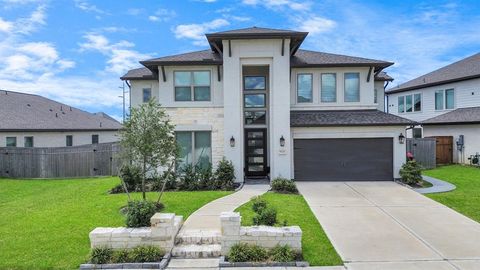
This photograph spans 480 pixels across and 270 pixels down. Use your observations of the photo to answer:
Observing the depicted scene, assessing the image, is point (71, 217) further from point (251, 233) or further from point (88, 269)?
point (251, 233)

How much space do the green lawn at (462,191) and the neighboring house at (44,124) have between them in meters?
17.0

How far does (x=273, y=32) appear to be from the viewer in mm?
14164

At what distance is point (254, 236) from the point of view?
22.3ft

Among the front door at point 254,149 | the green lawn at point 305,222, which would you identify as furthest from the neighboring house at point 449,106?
the green lawn at point 305,222

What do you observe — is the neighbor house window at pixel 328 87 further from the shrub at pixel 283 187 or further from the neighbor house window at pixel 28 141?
the neighbor house window at pixel 28 141

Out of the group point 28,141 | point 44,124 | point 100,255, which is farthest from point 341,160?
point 44,124

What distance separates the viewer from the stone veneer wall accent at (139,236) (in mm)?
6734

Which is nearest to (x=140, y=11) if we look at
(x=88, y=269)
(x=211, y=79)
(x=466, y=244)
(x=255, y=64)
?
(x=211, y=79)

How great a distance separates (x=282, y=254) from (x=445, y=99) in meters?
22.5

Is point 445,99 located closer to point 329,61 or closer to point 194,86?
point 329,61

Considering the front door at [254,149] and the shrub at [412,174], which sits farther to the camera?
the front door at [254,149]

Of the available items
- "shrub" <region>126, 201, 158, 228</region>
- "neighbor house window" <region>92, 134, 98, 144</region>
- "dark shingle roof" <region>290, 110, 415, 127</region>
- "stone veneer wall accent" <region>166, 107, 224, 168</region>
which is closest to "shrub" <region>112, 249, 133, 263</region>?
"shrub" <region>126, 201, 158, 228</region>

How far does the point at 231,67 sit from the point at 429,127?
16.7 meters

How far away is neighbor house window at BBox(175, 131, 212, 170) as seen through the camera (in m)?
15.2
